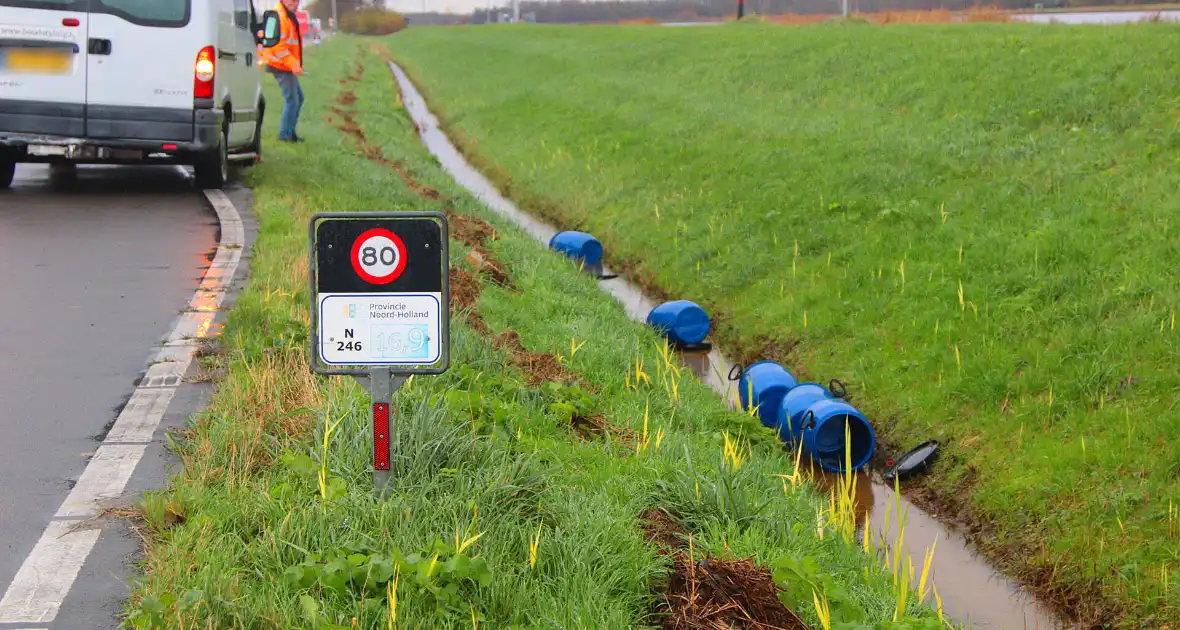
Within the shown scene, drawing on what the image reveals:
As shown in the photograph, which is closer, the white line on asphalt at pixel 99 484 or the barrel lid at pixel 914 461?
the white line on asphalt at pixel 99 484

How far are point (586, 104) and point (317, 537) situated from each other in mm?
19918

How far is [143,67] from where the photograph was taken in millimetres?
11836

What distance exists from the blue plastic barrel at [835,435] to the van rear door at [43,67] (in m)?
7.65

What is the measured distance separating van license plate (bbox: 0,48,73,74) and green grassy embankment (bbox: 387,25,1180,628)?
18.4 feet

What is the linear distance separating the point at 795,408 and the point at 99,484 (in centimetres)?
414

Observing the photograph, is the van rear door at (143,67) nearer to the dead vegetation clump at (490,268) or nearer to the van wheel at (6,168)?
the van wheel at (6,168)

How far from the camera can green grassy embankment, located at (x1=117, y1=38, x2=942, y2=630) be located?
391 centimetres

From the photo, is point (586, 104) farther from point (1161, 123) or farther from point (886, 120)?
point (1161, 123)

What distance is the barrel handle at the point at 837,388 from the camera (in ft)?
27.0

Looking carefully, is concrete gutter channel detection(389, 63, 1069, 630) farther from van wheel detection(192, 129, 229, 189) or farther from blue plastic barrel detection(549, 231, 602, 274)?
van wheel detection(192, 129, 229, 189)

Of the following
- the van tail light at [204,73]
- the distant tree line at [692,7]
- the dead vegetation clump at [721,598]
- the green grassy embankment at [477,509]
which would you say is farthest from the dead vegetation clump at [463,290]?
the distant tree line at [692,7]

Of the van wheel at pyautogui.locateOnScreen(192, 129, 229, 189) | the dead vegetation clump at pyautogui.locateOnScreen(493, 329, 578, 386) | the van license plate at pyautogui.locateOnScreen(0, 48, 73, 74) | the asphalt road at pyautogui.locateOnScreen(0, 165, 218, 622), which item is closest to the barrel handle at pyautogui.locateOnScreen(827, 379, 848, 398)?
the dead vegetation clump at pyautogui.locateOnScreen(493, 329, 578, 386)

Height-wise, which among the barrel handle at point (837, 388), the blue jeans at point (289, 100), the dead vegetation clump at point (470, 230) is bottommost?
the barrel handle at point (837, 388)

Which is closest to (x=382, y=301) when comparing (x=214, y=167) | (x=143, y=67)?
(x=143, y=67)
